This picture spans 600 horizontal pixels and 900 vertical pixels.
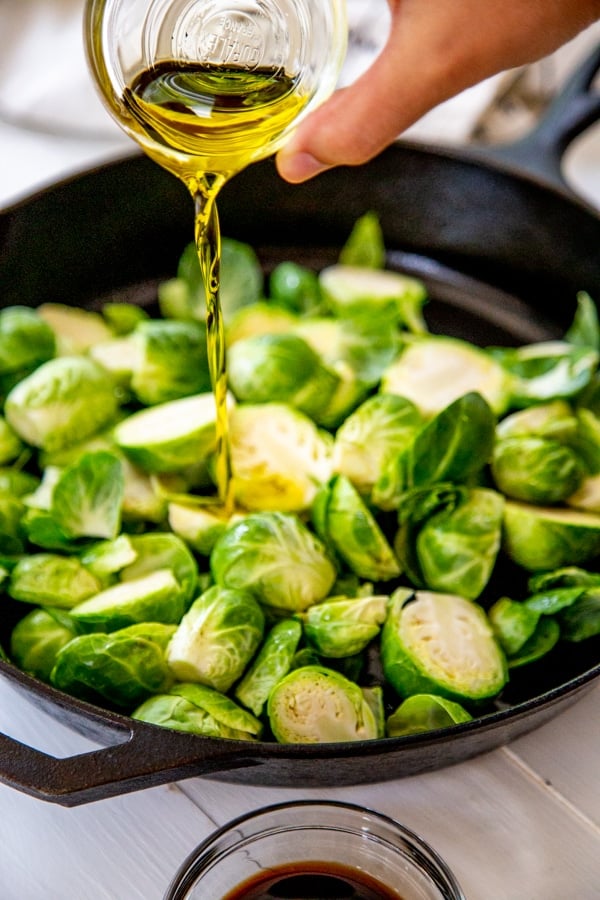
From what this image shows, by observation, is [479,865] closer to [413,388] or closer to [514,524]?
[514,524]

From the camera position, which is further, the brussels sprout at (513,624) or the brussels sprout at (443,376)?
the brussels sprout at (443,376)

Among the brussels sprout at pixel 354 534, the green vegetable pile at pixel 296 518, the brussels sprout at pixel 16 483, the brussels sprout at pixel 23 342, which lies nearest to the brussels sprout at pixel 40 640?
the green vegetable pile at pixel 296 518

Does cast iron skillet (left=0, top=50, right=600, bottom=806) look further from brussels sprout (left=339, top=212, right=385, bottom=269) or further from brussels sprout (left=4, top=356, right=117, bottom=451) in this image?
brussels sprout (left=4, top=356, right=117, bottom=451)

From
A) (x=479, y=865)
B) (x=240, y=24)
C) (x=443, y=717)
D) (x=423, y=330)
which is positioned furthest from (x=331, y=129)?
(x=479, y=865)

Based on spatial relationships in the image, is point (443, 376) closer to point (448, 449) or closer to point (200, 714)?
point (448, 449)

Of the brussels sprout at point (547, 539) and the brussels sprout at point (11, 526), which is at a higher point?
the brussels sprout at point (11, 526)

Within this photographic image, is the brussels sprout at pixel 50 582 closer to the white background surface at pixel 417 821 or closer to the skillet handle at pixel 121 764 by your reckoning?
the white background surface at pixel 417 821
